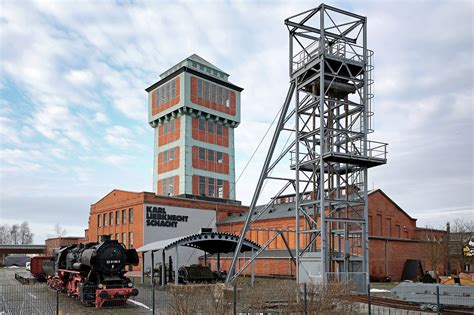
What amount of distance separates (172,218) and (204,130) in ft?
43.7

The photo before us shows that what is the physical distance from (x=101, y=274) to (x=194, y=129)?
Answer: 124 feet

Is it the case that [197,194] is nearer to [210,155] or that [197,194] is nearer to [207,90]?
[210,155]

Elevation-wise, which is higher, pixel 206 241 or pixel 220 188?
pixel 220 188

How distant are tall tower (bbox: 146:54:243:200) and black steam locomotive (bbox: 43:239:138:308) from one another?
1281 inches

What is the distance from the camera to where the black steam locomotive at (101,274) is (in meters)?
20.9

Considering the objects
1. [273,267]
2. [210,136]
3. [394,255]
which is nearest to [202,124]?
[210,136]

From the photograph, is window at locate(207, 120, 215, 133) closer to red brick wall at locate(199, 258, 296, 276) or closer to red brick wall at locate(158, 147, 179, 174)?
red brick wall at locate(158, 147, 179, 174)

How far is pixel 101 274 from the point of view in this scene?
2222 cm

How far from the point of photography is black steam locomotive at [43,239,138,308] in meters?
20.9

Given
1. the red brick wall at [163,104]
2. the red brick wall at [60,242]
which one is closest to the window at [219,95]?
the red brick wall at [163,104]

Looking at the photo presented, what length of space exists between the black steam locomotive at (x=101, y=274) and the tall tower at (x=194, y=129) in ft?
107

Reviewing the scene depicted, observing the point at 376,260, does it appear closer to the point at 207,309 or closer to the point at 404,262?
the point at 404,262

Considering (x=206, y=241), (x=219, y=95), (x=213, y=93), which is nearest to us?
(x=206, y=241)

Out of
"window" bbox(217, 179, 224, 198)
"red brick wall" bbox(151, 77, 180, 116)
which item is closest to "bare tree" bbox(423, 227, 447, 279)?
"window" bbox(217, 179, 224, 198)
